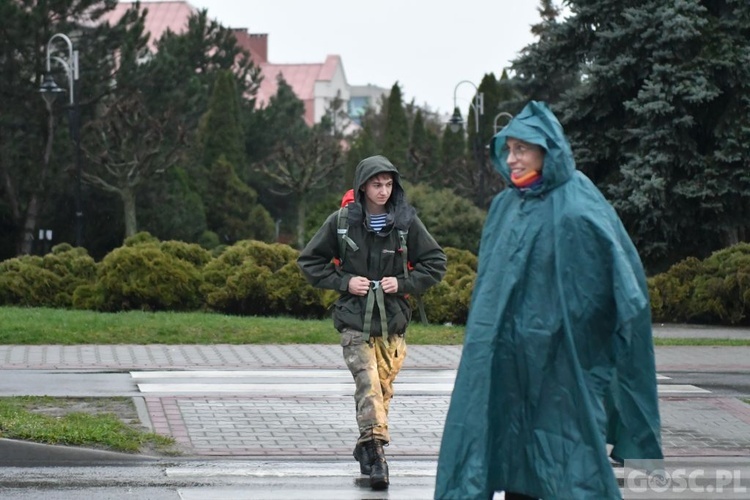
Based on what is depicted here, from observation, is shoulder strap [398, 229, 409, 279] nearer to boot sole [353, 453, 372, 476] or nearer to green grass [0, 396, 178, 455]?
boot sole [353, 453, 372, 476]

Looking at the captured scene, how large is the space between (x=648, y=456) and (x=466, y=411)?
2.38 ft

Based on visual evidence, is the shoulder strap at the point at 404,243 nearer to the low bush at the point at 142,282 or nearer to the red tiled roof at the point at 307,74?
the low bush at the point at 142,282

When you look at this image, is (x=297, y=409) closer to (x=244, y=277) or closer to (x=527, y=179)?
(x=527, y=179)

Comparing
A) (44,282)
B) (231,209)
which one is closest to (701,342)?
(44,282)

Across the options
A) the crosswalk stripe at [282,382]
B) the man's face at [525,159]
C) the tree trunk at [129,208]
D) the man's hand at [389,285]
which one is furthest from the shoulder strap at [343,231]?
the tree trunk at [129,208]

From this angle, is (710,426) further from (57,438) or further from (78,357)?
(78,357)

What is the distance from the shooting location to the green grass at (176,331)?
14.6 metres

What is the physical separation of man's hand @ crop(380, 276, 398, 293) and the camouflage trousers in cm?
29

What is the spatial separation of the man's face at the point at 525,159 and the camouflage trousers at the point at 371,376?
2.38 m

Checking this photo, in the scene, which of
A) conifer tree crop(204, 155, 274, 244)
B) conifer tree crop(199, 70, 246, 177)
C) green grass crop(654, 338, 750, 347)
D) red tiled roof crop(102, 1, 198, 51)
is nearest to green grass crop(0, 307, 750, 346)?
green grass crop(654, 338, 750, 347)

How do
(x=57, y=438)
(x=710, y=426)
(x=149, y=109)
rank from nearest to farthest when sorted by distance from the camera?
(x=57, y=438) < (x=710, y=426) < (x=149, y=109)

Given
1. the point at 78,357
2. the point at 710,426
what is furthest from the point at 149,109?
the point at 710,426

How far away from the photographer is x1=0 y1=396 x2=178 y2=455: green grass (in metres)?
8.32

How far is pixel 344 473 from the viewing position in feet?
25.9
